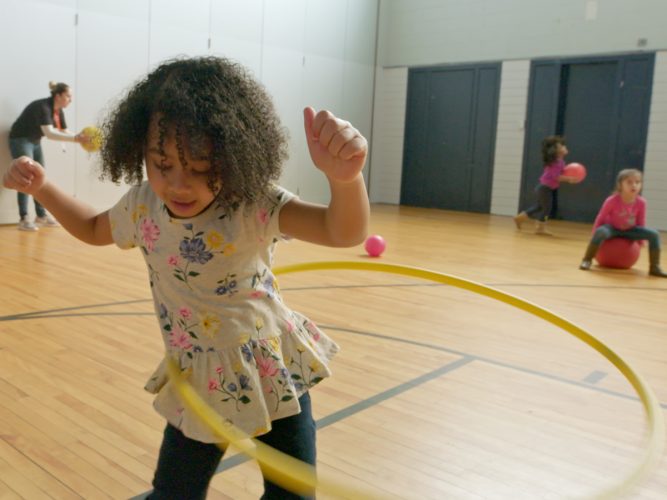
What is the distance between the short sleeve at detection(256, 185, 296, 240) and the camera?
4.42 ft

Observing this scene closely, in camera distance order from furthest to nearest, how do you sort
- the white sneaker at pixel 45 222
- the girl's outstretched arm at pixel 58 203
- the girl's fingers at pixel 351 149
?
the white sneaker at pixel 45 222 < the girl's outstretched arm at pixel 58 203 < the girl's fingers at pixel 351 149

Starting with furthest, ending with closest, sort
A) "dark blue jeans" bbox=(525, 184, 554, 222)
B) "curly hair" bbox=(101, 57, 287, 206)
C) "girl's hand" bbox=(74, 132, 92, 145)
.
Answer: "dark blue jeans" bbox=(525, 184, 554, 222) → "girl's hand" bbox=(74, 132, 92, 145) → "curly hair" bbox=(101, 57, 287, 206)

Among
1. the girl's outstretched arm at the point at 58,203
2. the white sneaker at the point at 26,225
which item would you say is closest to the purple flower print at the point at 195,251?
the girl's outstretched arm at the point at 58,203

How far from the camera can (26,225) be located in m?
6.95

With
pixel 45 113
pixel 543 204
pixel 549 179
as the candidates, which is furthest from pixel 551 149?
pixel 45 113

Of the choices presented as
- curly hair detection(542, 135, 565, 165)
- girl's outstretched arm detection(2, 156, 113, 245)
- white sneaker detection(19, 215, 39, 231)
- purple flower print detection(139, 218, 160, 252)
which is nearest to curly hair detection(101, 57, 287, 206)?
purple flower print detection(139, 218, 160, 252)

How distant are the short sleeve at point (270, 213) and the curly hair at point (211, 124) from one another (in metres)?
0.03

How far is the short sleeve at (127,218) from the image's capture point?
146 centimetres

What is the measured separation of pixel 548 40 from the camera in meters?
10.4

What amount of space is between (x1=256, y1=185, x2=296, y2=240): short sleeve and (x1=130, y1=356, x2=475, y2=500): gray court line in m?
0.92

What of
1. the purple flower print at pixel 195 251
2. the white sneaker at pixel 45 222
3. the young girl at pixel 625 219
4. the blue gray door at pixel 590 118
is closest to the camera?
the purple flower print at pixel 195 251

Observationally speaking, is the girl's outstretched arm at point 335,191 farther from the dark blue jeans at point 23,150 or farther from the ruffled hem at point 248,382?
the dark blue jeans at point 23,150

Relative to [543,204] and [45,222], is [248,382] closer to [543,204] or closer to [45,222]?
[45,222]

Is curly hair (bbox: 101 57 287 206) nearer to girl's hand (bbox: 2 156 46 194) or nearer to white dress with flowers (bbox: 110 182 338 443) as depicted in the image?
white dress with flowers (bbox: 110 182 338 443)
